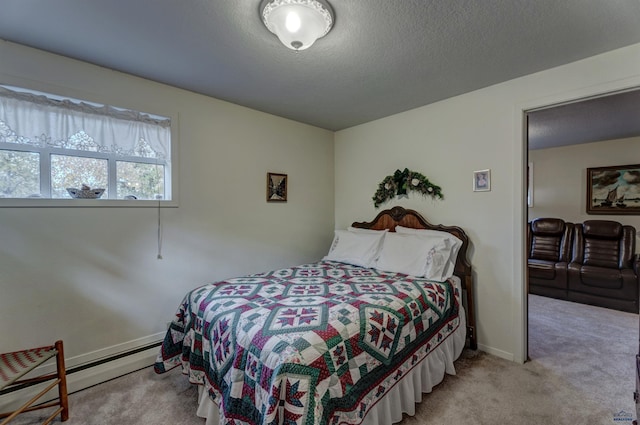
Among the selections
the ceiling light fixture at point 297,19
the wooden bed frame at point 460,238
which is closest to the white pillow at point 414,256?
the wooden bed frame at point 460,238

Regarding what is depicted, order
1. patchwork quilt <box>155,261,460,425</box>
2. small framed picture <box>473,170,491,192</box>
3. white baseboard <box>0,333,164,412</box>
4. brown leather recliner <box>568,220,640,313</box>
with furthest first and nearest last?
brown leather recliner <box>568,220,640,313</box> → small framed picture <box>473,170,491,192</box> → white baseboard <box>0,333,164,412</box> → patchwork quilt <box>155,261,460,425</box>

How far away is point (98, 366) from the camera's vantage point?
211 centimetres

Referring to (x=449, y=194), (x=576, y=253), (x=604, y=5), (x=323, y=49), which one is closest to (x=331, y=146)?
(x=449, y=194)

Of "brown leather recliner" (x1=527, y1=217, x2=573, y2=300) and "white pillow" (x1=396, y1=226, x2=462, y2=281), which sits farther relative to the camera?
"brown leather recliner" (x1=527, y1=217, x2=573, y2=300)

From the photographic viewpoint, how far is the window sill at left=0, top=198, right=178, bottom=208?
185 cm

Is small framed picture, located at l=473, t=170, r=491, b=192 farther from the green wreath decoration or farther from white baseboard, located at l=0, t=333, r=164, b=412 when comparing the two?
white baseboard, located at l=0, t=333, r=164, b=412

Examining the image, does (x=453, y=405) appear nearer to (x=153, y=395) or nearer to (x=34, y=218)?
(x=153, y=395)

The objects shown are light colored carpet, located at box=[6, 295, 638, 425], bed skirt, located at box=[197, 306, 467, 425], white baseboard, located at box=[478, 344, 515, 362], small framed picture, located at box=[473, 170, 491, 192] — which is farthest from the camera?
small framed picture, located at box=[473, 170, 491, 192]

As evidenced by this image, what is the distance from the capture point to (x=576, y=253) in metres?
4.08

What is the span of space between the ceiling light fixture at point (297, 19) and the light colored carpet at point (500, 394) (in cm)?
231

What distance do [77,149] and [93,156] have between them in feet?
0.34

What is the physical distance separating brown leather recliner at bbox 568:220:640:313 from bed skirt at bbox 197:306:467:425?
2.80m

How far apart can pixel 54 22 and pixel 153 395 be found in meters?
2.41

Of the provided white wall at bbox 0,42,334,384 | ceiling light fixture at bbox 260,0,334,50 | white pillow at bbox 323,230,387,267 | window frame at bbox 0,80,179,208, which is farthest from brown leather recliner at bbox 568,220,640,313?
window frame at bbox 0,80,179,208
